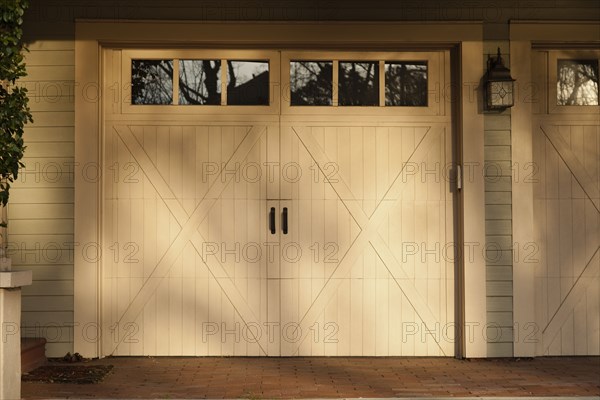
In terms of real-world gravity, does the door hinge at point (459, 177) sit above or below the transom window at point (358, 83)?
below

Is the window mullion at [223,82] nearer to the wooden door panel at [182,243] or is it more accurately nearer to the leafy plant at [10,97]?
the wooden door panel at [182,243]

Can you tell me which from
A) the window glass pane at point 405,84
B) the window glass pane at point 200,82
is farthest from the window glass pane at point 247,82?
the window glass pane at point 405,84

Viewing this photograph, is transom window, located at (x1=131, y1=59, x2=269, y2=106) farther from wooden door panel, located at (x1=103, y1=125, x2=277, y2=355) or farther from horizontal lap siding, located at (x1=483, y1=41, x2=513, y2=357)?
horizontal lap siding, located at (x1=483, y1=41, x2=513, y2=357)

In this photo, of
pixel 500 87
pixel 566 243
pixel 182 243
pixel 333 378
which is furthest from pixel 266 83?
pixel 566 243

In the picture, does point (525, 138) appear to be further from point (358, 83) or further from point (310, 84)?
point (310, 84)

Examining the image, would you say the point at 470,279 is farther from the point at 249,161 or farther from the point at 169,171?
the point at 169,171

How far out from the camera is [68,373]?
6.78 metres

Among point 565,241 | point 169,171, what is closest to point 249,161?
point 169,171

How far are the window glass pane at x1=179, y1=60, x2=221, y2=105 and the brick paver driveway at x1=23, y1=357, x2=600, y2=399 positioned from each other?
7.86ft

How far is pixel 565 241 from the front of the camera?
764cm

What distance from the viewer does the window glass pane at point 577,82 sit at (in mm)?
7750

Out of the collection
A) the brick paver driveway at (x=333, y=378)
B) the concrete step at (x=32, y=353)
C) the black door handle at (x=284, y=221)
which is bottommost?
the brick paver driveway at (x=333, y=378)

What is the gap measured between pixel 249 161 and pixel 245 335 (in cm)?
160

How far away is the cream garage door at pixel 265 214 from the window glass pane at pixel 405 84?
92 millimetres
